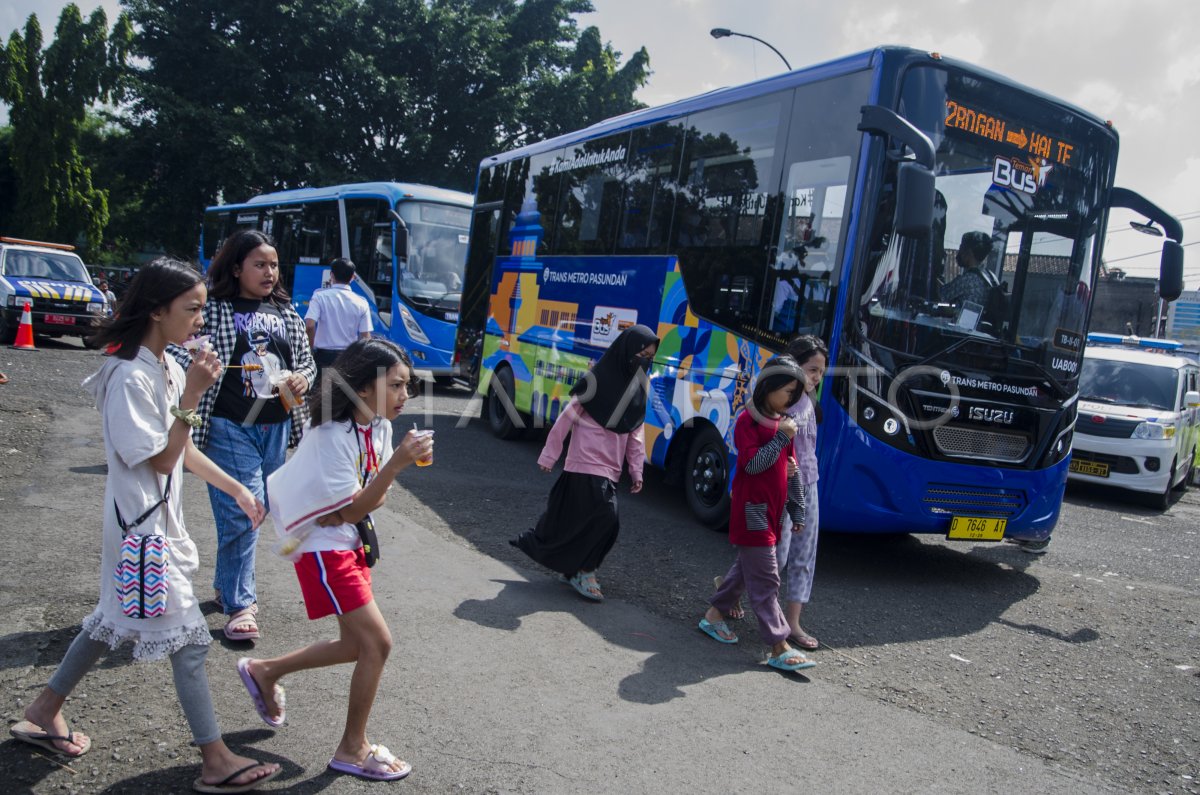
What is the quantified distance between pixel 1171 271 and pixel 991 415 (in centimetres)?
228

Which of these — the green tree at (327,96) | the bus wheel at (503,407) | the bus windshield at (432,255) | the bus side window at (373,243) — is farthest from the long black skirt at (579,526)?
the green tree at (327,96)

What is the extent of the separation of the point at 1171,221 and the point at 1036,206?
1513 millimetres

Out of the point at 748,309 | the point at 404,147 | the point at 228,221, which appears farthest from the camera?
the point at 404,147

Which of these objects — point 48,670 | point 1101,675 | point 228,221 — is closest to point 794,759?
point 1101,675

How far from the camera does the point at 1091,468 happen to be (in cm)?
1203

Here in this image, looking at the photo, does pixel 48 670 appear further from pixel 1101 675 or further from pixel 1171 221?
pixel 1171 221

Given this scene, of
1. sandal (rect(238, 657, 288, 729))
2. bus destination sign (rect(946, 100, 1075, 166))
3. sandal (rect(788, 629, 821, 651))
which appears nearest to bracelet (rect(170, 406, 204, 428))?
sandal (rect(238, 657, 288, 729))

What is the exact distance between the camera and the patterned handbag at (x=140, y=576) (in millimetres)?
2984

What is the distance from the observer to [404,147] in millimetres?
30062

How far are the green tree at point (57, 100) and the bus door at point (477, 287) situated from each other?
21.5 meters

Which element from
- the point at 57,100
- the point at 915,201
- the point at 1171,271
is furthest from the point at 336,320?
the point at 57,100

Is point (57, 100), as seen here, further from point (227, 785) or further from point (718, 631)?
point (227, 785)

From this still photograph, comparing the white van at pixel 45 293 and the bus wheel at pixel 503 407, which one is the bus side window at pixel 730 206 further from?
the white van at pixel 45 293

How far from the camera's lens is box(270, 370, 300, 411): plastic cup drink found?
428 centimetres
